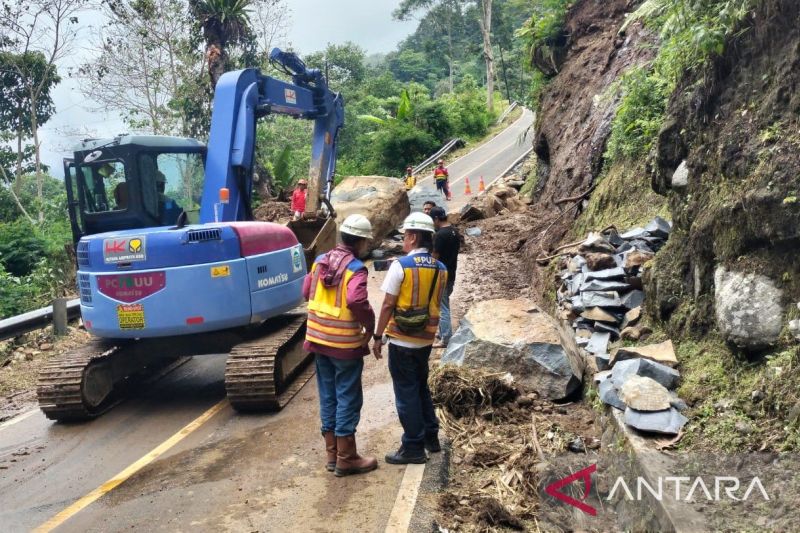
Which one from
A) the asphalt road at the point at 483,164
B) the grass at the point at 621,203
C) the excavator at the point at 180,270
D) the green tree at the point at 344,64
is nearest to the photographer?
the excavator at the point at 180,270

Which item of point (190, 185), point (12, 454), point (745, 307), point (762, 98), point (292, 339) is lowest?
point (12, 454)

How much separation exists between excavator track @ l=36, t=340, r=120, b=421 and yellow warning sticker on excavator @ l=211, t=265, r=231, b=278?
1497mm

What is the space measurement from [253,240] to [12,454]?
304 cm

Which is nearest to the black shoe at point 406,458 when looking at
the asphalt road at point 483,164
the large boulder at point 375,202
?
the large boulder at point 375,202

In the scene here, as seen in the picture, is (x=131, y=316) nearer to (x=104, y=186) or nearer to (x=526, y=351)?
(x=104, y=186)

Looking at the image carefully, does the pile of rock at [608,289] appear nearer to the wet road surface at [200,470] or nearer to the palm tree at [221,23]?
the wet road surface at [200,470]

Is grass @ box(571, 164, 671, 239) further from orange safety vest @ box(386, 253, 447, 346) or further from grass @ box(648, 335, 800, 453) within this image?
orange safety vest @ box(386, 253, 447, 346)

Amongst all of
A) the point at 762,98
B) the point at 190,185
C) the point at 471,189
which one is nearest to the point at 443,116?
the point at 471,189

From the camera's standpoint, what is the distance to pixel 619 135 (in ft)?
35.9

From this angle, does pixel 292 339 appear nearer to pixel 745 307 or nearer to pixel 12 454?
pixel 12 454

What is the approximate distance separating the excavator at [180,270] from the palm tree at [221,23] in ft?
48.2

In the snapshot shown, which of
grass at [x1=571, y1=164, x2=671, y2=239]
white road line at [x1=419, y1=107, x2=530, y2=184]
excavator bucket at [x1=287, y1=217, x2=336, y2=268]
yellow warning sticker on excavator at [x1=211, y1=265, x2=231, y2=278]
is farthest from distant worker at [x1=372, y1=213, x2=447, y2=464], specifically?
white road line at [x1=419, y1=107, x2=530, y2=184]

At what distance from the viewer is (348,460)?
17.5 ft

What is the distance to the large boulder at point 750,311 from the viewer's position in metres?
4.78
